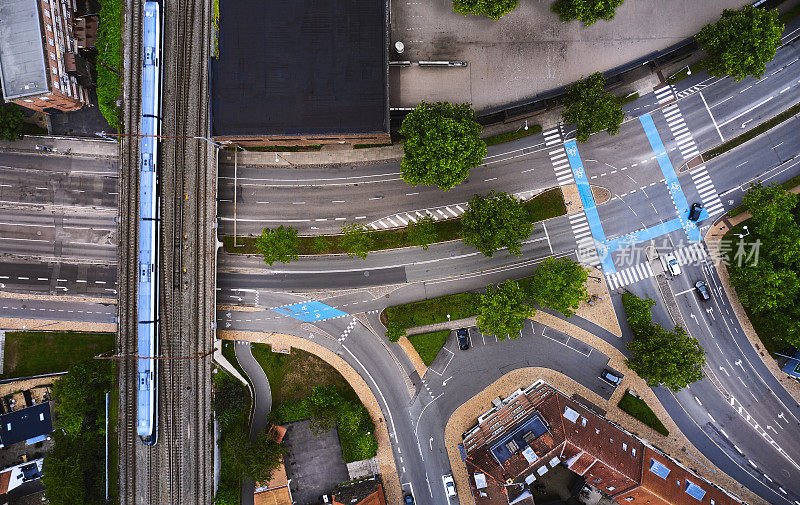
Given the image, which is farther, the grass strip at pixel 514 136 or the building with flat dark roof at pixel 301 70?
the grass strip at pixel 514 136

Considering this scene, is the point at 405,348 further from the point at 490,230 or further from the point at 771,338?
the point at 771,338

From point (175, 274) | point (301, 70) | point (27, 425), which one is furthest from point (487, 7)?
point (27, 425)

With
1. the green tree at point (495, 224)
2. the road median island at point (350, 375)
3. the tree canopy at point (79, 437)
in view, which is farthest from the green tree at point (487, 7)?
the tree canopy at point (79, 437)

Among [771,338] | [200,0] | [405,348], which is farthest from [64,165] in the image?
[771,338]

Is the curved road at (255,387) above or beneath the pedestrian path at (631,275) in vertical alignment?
beneath

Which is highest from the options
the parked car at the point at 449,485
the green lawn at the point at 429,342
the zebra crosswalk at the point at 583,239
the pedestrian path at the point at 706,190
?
the pedestrian path at the point at 706,190

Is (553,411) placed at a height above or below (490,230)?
below

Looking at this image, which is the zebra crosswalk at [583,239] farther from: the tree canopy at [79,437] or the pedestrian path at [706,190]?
the tree canopy at [79,437]
